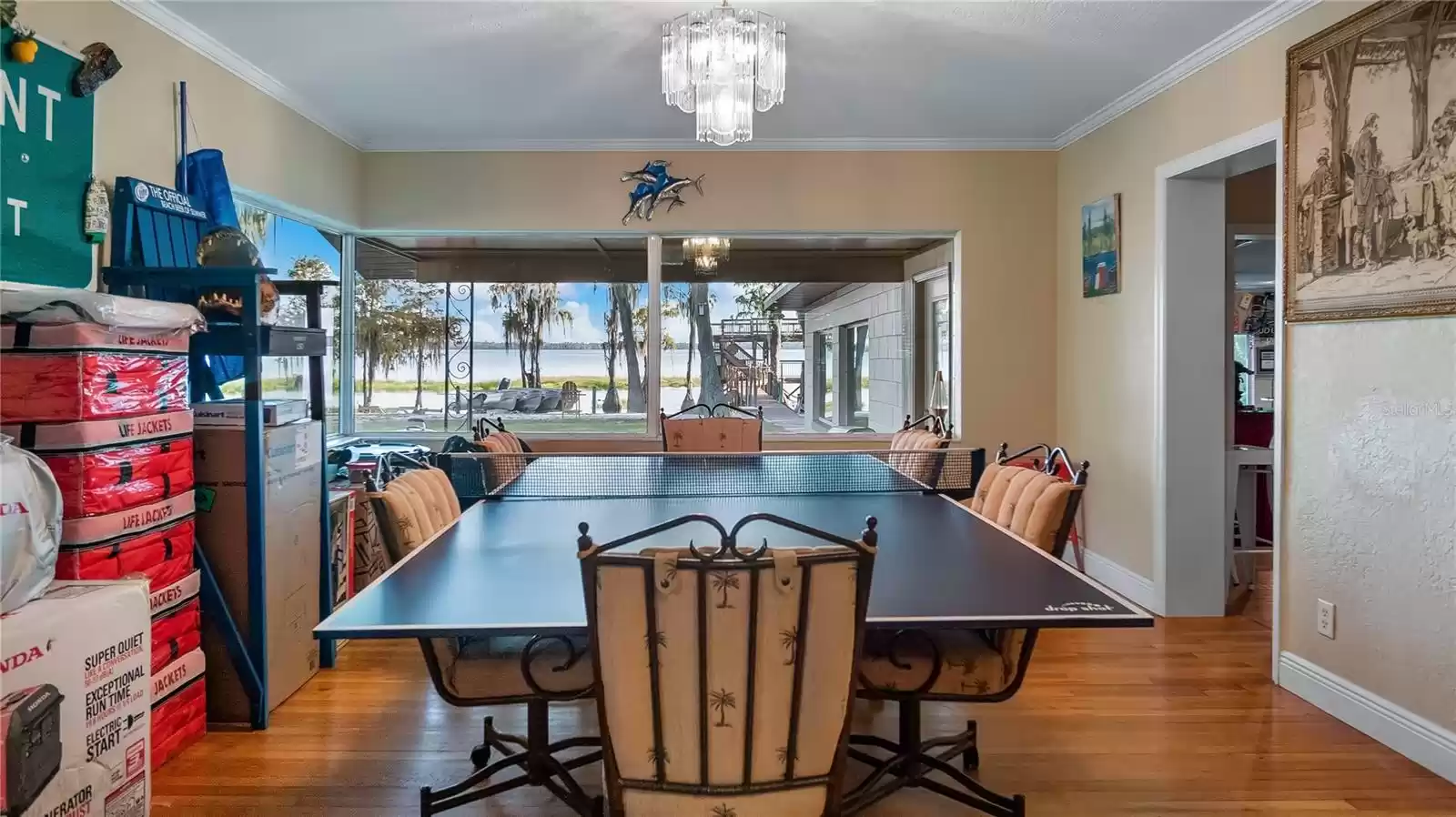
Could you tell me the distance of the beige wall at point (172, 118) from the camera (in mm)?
2498

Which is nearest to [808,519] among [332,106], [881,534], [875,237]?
[881,534]

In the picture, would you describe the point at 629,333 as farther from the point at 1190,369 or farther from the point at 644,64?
the point at 1190,369

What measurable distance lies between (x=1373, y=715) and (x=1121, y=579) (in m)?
1.50

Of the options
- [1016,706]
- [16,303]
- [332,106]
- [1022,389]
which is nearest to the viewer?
[16,303]

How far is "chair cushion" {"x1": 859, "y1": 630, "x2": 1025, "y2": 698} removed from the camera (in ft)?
6.13

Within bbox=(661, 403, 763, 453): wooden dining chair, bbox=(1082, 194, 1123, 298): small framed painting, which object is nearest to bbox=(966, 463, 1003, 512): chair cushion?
bbox=(661, 403, 763, 453): wooden dining chair

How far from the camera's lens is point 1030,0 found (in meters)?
2.77

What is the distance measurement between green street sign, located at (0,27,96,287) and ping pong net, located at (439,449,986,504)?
50.0 inches

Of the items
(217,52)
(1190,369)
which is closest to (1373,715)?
(1190,369)

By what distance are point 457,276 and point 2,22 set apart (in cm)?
275

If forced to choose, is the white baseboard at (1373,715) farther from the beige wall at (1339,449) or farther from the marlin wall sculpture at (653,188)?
the marlin wall sculpture at (653,188)

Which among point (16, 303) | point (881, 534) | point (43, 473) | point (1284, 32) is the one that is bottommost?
point (881, 534)

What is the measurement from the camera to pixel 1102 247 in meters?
4.10

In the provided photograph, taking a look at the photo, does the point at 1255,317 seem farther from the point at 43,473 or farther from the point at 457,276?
the point at 43,473
